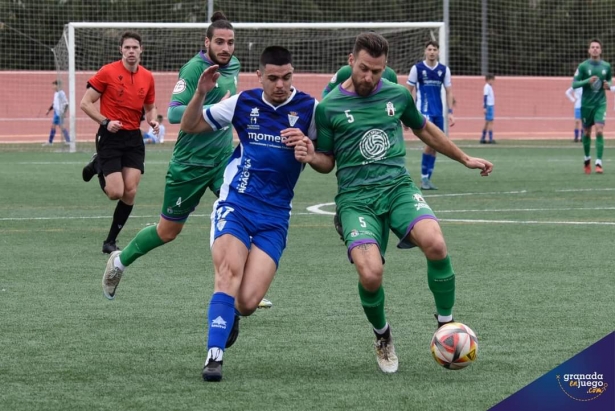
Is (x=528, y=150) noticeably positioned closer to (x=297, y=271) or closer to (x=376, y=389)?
(x=297, y=271)

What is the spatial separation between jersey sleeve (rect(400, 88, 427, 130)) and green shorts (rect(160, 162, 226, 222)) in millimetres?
2521

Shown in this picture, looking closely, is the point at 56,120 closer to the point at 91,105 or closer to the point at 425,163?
the point at 425,163

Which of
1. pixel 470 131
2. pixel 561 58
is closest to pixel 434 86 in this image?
pixel 470 131

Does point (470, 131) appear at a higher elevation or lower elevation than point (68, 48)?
lower

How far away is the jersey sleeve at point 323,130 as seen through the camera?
6809mm

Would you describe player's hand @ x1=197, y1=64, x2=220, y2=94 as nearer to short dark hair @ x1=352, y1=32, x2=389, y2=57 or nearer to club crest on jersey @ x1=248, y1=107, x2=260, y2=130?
club crest on jersey @ x1=248, y1=107, x2=260, y2=130

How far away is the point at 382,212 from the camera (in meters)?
6.71

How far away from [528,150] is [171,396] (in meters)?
26.3

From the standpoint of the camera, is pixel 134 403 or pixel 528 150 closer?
pixel 134 403

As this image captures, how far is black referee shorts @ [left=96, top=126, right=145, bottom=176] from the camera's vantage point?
11.8 m

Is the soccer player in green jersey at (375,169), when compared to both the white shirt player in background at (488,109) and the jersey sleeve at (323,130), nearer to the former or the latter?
the jersey sleeve at (323,130)

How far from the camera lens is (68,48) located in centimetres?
2794

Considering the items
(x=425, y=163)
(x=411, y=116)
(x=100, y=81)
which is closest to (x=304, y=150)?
(x=411, y=116)

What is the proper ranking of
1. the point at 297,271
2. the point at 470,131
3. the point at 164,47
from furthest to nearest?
the point at 470,131
the point at 164,47
the point at 297,271
